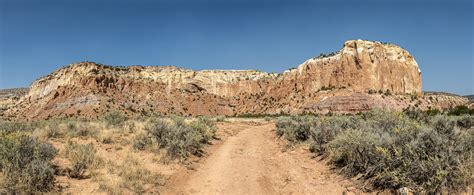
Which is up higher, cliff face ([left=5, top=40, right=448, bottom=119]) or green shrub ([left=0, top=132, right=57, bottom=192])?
cliff face ([left=5, top=40, right=448, bottom=119])

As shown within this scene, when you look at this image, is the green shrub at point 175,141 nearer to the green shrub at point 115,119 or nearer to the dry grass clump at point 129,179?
the dry grass clump at point 129,179

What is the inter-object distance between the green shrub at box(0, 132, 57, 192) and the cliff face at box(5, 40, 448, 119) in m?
64.0

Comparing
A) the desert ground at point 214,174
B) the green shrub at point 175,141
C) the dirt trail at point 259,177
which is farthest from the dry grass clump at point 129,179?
the green shrub at point 175,141

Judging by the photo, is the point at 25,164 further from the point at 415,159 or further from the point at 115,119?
the point at 115,119

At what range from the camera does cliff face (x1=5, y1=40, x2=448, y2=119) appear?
75312 mm

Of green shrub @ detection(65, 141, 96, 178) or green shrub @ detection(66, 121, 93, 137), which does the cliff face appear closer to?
green shrub @ detection(66, 121, 93, 137)

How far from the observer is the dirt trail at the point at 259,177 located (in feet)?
27.9

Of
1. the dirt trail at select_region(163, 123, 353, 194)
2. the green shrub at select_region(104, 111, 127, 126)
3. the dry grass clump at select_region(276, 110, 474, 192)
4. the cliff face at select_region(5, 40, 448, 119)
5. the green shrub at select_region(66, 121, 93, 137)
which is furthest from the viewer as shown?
the cliff face at select_region(5, 40, 448, 119)

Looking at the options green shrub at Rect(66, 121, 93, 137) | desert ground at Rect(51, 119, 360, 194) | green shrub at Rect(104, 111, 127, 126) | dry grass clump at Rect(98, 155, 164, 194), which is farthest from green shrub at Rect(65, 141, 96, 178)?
green shrub at Rect(104, 111, 127, 126)

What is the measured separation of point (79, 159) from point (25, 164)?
5.62 feet

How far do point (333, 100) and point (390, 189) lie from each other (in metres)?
63.8

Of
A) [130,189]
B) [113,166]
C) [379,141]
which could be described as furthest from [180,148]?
[379,141]

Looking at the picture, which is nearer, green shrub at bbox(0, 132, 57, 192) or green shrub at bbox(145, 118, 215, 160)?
green shrub at bbox(0, 132, 57, 192)

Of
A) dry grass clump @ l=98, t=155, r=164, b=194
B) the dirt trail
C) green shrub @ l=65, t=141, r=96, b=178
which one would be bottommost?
the dirt trail
